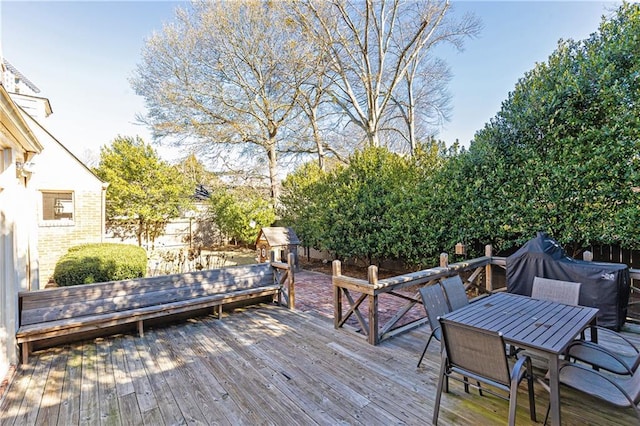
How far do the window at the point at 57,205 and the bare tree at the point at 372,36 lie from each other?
10.5 m

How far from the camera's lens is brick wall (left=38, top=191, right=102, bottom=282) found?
911 cm

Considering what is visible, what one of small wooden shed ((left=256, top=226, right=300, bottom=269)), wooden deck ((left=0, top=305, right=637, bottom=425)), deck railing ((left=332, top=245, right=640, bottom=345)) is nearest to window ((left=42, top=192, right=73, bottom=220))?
small wooden shed ((left=256, top=226, right=300, bottom=269))

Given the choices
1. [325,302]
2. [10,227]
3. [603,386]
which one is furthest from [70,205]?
[603,386]

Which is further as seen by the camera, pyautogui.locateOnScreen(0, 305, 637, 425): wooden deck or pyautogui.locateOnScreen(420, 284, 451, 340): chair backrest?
pyautogui.locateOnScreen(420, 284, 451, 340): chair backrest

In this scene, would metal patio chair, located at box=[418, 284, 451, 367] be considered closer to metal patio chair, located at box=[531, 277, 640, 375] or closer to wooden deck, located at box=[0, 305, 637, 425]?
wooden deck, located at box=[0, 305, 637, 425]

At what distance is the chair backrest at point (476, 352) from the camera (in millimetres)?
2055

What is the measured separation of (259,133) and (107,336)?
10985 mm

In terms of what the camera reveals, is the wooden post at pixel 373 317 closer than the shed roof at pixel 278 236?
Yes

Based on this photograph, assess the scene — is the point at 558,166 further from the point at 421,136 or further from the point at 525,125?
the point at 421,136

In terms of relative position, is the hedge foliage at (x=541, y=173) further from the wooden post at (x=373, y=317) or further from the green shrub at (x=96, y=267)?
the green shrub at (x=96, y=267)

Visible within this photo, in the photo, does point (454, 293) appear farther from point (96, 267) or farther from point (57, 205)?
point (57, 205)

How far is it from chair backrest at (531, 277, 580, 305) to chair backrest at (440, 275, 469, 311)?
2.99 ft

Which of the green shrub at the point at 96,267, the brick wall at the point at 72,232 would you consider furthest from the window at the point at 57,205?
the green shrub at the point at 96,267

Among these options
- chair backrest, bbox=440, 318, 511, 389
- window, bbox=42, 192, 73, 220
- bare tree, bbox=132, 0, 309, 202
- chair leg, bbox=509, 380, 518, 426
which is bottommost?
chair leg, bbox=509, 380, 518, 426
